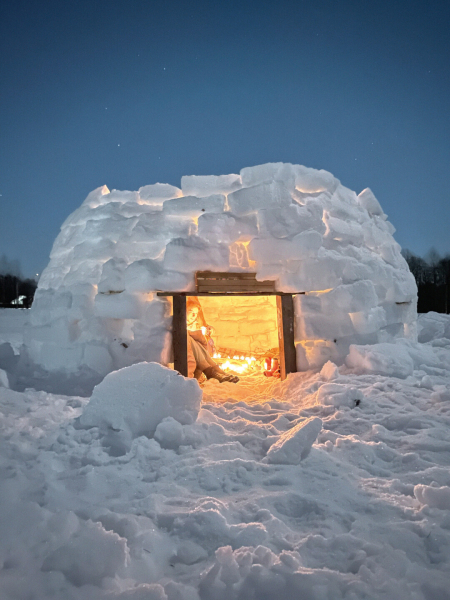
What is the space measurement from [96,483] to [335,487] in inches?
52.8

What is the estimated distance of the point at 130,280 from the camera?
14.1 ft

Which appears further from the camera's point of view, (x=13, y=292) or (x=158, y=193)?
(x=13, y=292)

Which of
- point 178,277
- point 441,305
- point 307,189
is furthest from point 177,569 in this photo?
point 441,305

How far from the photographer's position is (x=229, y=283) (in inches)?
177

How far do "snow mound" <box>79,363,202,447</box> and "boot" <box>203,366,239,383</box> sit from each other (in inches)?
96.0

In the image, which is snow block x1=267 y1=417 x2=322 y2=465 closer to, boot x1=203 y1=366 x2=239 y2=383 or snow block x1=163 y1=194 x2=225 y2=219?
boot x1=203 y1=366 x2=239 y2=383

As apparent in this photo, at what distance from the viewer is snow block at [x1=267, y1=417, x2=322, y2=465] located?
211 cm

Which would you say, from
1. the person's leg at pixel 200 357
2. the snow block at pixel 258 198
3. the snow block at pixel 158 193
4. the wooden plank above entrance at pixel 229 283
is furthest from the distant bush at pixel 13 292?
the snow block at pixel 258 198

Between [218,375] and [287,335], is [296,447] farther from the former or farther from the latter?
[218,375]

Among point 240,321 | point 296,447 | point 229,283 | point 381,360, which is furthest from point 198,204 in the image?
point 240,321

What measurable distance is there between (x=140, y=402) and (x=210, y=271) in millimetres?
2274

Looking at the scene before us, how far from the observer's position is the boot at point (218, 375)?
5.18 meters

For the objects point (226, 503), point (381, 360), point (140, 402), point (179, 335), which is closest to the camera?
point (226, 503)

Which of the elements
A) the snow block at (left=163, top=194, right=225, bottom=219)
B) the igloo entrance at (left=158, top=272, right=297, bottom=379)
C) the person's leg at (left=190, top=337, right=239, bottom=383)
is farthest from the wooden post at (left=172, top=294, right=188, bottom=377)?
the snow block at (left=163, top=194, right=225, bottom=219)
